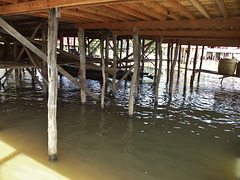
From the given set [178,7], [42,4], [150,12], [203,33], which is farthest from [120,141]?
[203,33]

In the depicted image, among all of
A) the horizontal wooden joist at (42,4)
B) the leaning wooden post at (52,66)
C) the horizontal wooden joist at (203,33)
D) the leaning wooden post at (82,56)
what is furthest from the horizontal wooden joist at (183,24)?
the leaning wooden post at (52,66)

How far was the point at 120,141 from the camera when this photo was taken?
4742 millimetres

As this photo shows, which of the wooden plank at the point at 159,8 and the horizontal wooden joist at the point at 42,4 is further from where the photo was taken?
the wooden plank at the point at 159,8

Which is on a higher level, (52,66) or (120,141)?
(52,66)

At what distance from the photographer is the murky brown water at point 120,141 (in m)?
3.61

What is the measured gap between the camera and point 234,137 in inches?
207

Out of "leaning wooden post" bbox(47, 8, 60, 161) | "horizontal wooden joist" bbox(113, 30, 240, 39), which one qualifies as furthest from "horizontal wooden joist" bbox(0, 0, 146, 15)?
"horizontal wooden joist" bbox(113, 30, 240, 39)

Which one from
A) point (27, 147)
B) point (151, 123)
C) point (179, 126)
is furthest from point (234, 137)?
point (27, 147)

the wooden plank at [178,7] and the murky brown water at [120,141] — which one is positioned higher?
the wooden plank at [178,7]

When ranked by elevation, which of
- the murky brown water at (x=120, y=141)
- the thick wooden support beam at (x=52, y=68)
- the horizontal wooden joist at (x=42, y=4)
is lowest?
the murky brown water at (x=120, y=141)

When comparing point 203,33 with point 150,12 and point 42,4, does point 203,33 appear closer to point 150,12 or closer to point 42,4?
point 150,12

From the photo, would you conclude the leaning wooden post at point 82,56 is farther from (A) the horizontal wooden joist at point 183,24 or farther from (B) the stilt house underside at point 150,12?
(A) the horizontal wooden joist at point 183,24

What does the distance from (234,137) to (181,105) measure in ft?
9.19

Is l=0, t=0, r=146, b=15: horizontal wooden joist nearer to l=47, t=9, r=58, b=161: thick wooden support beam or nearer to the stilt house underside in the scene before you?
the stilt house underside
